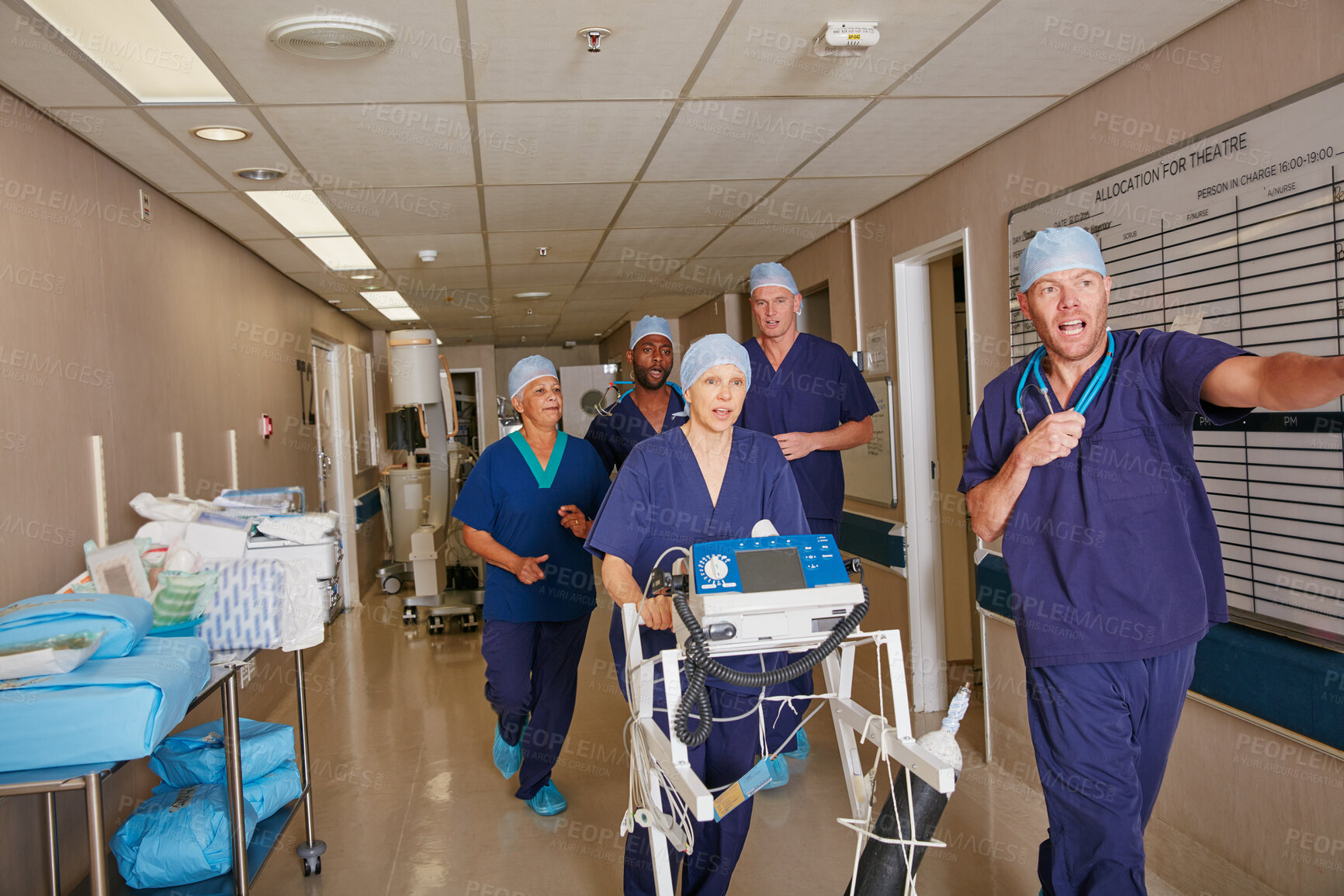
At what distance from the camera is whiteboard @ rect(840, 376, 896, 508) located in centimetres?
447

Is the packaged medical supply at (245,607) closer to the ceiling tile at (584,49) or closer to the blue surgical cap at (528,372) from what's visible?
the blue surgical cap at (528,372)

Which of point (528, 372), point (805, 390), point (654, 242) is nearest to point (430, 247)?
point (654, 242)

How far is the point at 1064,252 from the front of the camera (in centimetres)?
190

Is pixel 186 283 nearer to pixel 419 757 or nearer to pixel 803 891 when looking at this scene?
pixel 419 757

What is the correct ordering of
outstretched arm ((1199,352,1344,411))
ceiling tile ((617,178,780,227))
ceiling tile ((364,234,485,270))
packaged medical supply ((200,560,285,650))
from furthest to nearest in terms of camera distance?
1. ceiling tile ((364,234,485,270))
2. ceiling tile ((617,178,780,227))
3. packaged medical supply ((200,560,285,650))
4. outstretched arm ((1199,352,1344,411))

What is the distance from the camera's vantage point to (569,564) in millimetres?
3396

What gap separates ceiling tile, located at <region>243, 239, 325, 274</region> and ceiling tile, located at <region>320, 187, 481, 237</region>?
0.57 m

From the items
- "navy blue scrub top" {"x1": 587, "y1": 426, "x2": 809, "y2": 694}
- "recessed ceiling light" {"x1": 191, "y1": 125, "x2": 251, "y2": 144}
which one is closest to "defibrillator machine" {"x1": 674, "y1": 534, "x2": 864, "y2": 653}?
"navy blue scrub top" {"x1": 587, "y1": 426, "x2": 809, "y2": 694}

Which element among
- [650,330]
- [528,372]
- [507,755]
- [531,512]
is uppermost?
[650,330]

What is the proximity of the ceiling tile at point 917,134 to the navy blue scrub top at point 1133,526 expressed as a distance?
1.41m

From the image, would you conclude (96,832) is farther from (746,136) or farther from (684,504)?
(746,136)

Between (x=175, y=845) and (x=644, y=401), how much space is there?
6.95 ft

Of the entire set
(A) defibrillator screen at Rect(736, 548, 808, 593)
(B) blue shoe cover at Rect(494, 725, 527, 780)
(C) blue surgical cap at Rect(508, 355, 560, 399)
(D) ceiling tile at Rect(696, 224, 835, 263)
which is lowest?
(B) blue shoe cover at Rect(494, 725, 527, 780)

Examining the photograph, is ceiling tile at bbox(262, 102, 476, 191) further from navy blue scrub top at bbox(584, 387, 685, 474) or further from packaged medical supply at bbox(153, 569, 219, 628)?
packaged medical supply at bbox(153, 569, 219, 628)
